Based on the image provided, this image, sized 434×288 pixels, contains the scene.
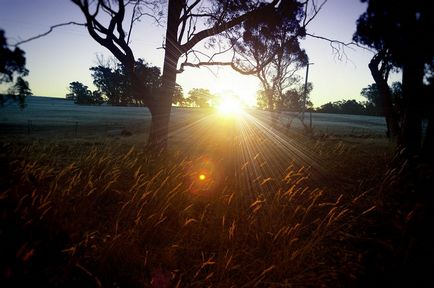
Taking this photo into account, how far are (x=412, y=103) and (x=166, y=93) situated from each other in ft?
24.3

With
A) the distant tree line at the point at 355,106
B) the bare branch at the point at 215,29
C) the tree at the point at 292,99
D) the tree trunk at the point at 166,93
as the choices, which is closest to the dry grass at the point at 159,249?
the tree trunk at the point at 166,93

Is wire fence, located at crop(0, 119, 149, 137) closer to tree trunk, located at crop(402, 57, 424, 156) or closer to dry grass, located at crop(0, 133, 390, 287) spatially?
dry grass, located at crop(0, 133, 390, 287)

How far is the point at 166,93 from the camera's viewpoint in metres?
8.36

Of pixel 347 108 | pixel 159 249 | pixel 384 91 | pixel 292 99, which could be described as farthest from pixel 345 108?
pixel 159 249

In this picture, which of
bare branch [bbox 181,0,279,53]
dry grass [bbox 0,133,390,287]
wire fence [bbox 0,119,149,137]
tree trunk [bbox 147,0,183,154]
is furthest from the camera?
A: wire fence [bbox 0,119,149,137]

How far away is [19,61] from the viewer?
20.5 ft

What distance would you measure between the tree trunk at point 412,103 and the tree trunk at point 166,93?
6.99 m

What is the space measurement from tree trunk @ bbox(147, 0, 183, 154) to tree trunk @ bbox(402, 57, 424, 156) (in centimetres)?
699

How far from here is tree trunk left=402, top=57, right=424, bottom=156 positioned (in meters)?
7.06

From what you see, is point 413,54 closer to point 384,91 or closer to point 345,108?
point 384,91

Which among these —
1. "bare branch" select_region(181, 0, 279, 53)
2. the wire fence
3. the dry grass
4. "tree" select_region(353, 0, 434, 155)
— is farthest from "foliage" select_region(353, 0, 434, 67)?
the wire fence

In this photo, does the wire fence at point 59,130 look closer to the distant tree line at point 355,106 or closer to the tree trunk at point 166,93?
the tree trunk at point 166,93

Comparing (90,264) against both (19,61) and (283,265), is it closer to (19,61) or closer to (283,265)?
(283,265)

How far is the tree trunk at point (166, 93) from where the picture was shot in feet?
26.8
